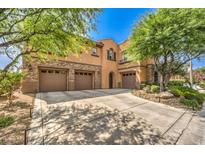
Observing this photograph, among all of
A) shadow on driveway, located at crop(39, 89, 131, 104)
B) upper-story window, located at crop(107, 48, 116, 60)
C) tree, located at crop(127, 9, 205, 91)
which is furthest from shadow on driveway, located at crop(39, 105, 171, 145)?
upper-story window, located at crop(107, 48, 116, 60)

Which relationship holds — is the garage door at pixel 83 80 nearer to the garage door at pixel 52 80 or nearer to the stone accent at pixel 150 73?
the garage door at pixel 52 80

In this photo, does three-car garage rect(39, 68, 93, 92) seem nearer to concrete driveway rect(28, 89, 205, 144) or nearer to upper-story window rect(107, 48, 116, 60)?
upper-story window rect(107, 48, 116, 60)

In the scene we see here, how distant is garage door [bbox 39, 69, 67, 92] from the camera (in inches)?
466

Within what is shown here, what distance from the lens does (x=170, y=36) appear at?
7.41m

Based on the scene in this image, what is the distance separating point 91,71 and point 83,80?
1.56m

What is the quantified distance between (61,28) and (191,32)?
7083 millimetres

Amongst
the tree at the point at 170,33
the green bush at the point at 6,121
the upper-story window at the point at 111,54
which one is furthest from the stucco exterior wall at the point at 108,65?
the green bush at the point at 6,121

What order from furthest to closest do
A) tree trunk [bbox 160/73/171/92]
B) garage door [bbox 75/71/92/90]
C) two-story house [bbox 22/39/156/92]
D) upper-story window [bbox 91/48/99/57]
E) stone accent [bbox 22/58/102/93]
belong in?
upper-story window [bbox 91/48/99/57] → garage door [bbox 75/71/92/90] → two-story house [bbox 22/39/156/92] → stone accent [bbox 22/58/102/93] → tree trunk [bbox 160/73/171/92]

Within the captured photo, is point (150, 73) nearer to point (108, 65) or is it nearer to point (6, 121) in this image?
point (108, 65)

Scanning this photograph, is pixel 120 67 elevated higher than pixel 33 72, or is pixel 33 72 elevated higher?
pixel 120 67

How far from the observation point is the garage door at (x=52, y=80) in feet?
38.9

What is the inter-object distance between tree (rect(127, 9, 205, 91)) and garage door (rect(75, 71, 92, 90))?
7.18 m
